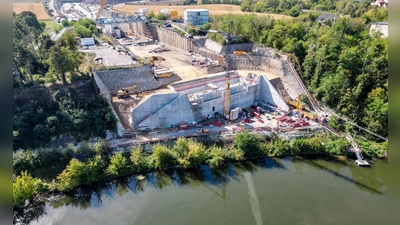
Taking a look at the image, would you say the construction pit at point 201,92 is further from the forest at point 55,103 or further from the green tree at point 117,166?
the green tree at point 117,166

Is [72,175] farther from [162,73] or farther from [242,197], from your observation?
[162,73]

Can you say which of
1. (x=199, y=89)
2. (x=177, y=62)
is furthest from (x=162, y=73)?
(x=177, y=62)

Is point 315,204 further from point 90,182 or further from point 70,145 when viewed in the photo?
point 70,145

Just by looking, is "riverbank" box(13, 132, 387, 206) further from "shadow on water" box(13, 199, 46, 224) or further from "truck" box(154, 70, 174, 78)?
"truck" box(154, 70, 174, 78)

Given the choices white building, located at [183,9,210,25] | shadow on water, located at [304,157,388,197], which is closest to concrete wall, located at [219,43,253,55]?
white building, located at [183,9,210,25]
